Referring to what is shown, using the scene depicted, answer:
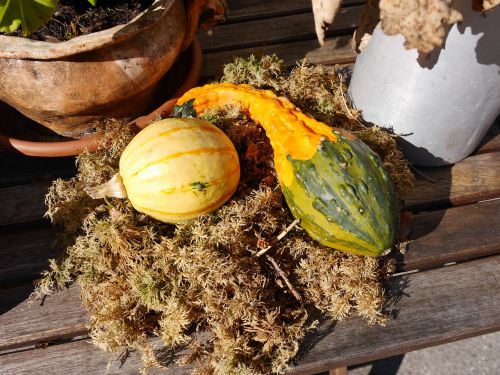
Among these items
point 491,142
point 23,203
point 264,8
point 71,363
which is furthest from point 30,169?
point 491,142

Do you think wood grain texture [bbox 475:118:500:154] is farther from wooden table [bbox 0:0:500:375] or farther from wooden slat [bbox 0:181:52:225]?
wooden slat [bbox 0:181:52:225]

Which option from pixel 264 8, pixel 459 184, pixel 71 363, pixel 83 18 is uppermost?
pixel 83 18

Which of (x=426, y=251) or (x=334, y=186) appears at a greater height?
(x=334, y=186)

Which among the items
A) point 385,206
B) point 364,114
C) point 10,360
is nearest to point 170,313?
point 10,360

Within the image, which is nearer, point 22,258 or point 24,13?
point 24,13

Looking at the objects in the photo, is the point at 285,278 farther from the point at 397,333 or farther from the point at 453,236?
the point at 453,236

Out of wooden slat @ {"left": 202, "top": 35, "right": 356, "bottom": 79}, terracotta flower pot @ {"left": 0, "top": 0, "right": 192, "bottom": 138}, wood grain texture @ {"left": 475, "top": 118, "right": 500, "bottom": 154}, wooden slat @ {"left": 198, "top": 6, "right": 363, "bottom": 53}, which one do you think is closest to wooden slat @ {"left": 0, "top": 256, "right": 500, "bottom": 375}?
wood grain texture @ {"left": 475, "top": 118, "right": 500, "bottom": 154}
